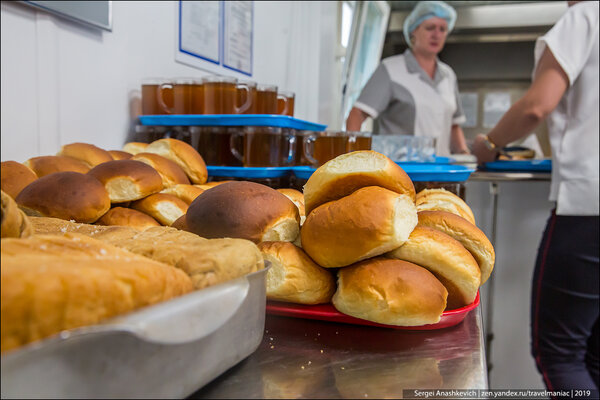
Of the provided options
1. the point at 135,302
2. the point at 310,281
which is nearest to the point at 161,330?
the point at 135,302

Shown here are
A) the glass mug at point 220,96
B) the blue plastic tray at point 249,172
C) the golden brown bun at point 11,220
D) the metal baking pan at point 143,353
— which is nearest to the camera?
the metal baking pan at point 143,353

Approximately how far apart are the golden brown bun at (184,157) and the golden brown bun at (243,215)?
1.77 ft

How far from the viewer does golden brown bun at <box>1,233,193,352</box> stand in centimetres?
30

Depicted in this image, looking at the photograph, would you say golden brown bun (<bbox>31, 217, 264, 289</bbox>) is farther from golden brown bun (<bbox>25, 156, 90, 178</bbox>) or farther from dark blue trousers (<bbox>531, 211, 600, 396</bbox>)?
dark blue trousers (<bbox>531, 211, 600, 396</bbox>)

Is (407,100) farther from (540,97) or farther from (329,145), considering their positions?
(329,145)

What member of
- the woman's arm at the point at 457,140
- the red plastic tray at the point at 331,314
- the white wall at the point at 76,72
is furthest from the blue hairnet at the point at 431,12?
the red plastic tray at the point at 331,314

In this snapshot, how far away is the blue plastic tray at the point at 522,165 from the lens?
7.86 feet

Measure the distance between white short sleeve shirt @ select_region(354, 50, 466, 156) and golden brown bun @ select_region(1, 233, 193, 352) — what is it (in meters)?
2.99

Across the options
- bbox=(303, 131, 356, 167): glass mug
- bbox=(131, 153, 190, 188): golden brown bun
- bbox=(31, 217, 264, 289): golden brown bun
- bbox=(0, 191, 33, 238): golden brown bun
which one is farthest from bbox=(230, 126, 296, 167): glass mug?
bbox=(0, 191, 33, 238): golden brown bun

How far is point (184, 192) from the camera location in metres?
0.99

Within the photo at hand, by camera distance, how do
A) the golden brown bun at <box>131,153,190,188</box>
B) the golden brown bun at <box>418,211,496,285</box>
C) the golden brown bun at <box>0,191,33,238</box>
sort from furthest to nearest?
the golden brown bun at <box>131,153,190,188</box> < the golden brown bun at <box>418,211,496,285</box> < the golden brown bun at <box>0,191,33,238</box>

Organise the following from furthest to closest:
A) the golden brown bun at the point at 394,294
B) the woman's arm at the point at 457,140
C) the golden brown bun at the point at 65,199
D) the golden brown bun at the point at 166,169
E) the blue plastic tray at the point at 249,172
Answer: the woman's arm at the point at 457,140 → the blue plastic tray at the point at 249,172 → the golden brown bun at the point at 166,169 → the golden brown bun at the point at 65,199 → the golden brown bun at the point at 394,294

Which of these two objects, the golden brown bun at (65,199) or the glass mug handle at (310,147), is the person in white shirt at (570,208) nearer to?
the glass mug handle at (310,147)

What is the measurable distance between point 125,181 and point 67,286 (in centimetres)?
61
